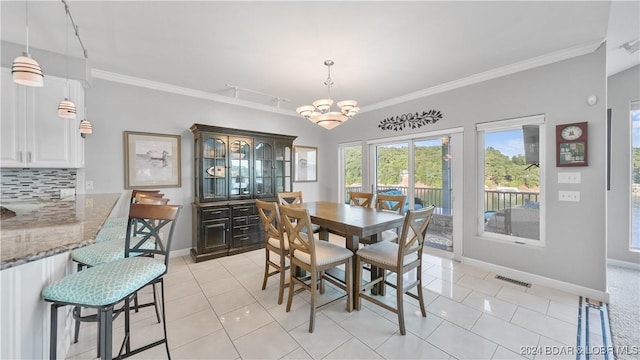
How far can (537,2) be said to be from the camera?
1.91 metres

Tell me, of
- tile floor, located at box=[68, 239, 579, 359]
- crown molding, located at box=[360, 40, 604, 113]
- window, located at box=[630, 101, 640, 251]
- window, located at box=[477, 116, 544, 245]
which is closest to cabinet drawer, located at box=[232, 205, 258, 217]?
tile floor, located at box=[68, 239, 579, 359]

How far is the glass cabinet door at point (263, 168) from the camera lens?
13.8 ft

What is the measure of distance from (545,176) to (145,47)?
4833mm

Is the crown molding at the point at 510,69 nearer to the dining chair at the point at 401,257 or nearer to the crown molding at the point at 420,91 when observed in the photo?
the crown molding at the point at 420,91

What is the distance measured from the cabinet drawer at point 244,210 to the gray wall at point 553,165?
3299mm

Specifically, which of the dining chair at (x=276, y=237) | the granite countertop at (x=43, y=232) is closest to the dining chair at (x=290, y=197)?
the dining chair at (x=276, y=237)

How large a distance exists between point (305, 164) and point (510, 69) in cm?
375

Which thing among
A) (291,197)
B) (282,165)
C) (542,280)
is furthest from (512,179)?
(282,165)

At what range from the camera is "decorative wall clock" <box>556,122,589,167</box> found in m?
2.55

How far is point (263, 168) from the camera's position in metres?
4.32

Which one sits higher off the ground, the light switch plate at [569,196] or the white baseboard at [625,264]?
the light switch plate at [569,196]

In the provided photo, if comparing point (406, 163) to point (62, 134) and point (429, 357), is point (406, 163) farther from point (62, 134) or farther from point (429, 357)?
point (62, 134)

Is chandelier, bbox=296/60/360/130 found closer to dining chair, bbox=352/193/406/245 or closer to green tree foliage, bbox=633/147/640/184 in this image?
dining chair, bbox=352/193/406/245

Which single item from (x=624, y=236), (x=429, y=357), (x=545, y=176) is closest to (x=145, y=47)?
(x=429, y=357)
